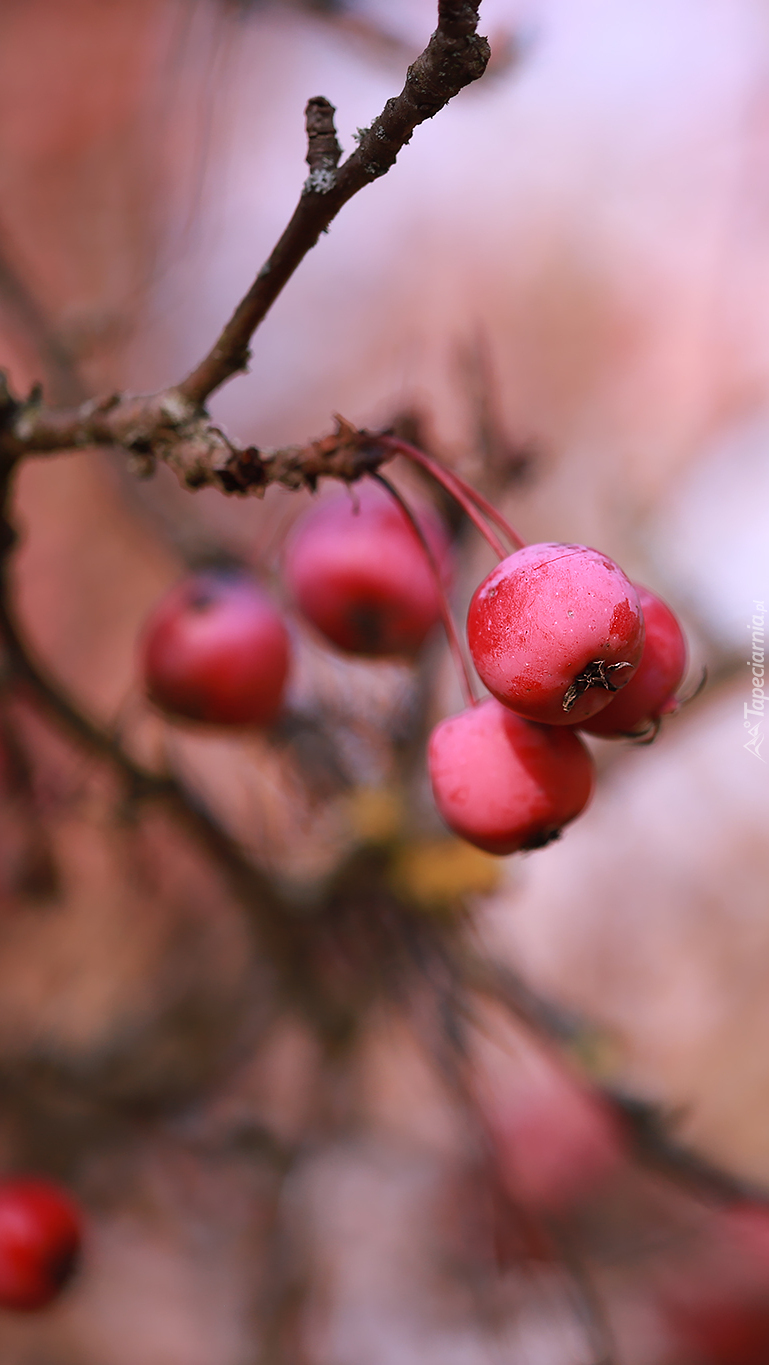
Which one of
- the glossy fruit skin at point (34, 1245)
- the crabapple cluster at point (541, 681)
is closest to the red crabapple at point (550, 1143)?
the glossy fruit skin at point (34, 1245)

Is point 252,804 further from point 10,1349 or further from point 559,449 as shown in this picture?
point 559,449

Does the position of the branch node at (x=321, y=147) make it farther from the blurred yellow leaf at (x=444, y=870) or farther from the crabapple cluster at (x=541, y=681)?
the blurred yellow leaf at (x=444, y=870)

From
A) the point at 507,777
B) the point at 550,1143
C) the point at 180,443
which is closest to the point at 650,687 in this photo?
the point at 507,777

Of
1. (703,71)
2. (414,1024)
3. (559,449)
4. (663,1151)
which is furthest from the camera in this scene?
(559,449)

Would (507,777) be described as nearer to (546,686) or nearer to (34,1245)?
(546,686)

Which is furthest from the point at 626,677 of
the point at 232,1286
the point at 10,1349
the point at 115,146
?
the point at 115,146

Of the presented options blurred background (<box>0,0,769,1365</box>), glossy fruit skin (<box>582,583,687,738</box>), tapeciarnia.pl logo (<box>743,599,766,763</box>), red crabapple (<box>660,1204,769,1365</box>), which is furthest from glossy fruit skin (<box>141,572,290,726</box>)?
red crabapple (<box>660,1204,769,1365</box>)

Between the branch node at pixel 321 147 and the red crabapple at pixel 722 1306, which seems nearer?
the branch node at pixel 321 147
